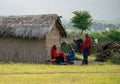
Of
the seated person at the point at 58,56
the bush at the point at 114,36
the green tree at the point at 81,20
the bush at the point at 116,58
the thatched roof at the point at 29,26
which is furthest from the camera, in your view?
the green tree at the point at 81,20

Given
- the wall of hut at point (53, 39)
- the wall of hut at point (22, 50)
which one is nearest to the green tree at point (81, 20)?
the wall of hut at point (53, 39)

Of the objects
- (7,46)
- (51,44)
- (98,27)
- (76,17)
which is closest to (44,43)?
(51,44)

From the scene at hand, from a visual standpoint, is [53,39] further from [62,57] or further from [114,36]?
[114,36]

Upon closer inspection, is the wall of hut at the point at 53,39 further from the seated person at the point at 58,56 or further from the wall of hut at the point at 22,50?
the seated person at the point at 58,56

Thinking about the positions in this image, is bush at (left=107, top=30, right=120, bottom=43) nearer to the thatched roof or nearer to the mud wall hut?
the thatched roof

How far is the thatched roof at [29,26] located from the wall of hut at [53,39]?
0.54m

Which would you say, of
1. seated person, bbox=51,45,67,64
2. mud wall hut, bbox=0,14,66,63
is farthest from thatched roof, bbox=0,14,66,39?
seated person, bbox=51,45,67,64

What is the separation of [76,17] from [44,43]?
39.9m

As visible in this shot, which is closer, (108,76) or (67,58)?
(108,76)

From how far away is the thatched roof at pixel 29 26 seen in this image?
97.4 ft

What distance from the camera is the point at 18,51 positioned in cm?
3075

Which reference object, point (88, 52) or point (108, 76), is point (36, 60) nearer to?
point (88, 52)

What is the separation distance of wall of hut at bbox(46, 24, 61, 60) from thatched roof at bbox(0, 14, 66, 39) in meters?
0.54

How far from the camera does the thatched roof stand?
29.7 m
